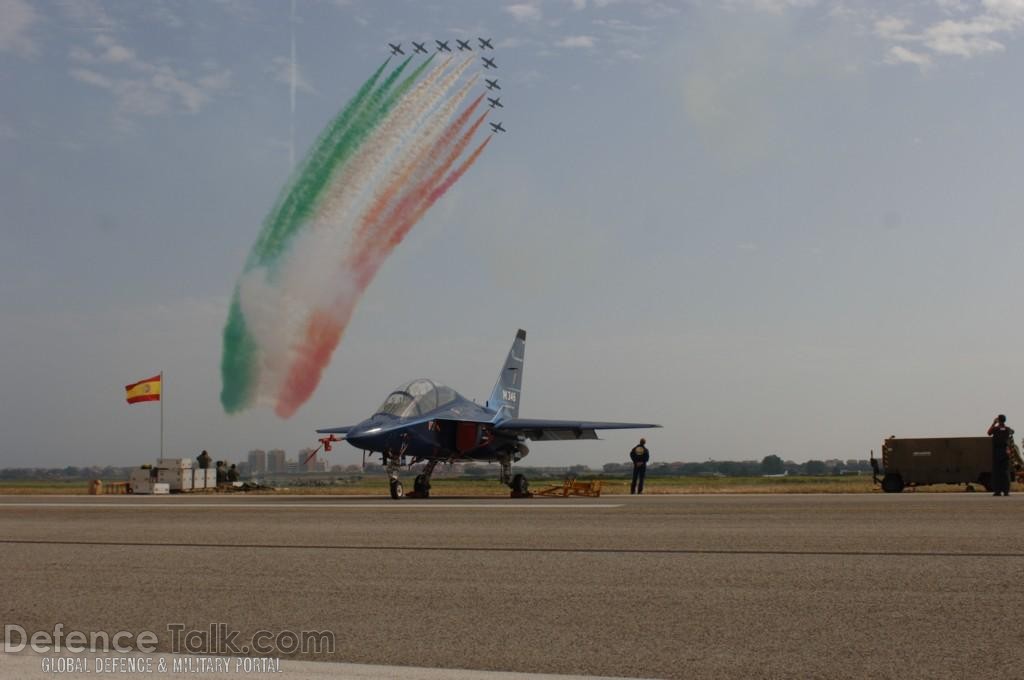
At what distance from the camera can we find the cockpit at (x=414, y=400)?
27.4 meters

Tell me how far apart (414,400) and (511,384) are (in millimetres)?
10870

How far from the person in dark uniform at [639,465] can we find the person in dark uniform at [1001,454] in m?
11.3

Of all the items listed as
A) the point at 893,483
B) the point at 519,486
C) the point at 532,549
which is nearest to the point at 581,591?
the point at 532,549

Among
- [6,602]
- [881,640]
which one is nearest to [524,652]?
[881,640]

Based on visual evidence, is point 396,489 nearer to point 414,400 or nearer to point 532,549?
point 414,400

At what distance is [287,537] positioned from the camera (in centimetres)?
1209

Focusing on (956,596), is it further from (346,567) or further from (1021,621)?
(346,567)

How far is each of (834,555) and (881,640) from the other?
3.64 meters

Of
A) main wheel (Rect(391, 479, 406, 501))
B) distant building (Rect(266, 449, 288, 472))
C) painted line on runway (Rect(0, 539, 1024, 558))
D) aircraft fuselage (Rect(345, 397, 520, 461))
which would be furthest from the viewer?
distant building (Rect(266, 449, 288, 472))

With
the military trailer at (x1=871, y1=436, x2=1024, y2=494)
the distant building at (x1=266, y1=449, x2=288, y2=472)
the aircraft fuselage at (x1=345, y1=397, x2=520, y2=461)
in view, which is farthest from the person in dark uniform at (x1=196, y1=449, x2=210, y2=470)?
the distant building at (x1=266, y1=449, x2=288, y2=472)

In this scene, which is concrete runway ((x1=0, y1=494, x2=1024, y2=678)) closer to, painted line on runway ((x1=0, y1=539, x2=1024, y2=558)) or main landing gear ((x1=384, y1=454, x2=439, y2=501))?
painted line on runway ((x1=0, y1=539, x2=1024, y2=558))

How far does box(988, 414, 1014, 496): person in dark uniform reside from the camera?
20922 millimetres

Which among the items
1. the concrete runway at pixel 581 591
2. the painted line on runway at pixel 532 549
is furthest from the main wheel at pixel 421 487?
the painted line on runway at pixel 532 549

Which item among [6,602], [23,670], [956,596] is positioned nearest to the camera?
[23,670]
